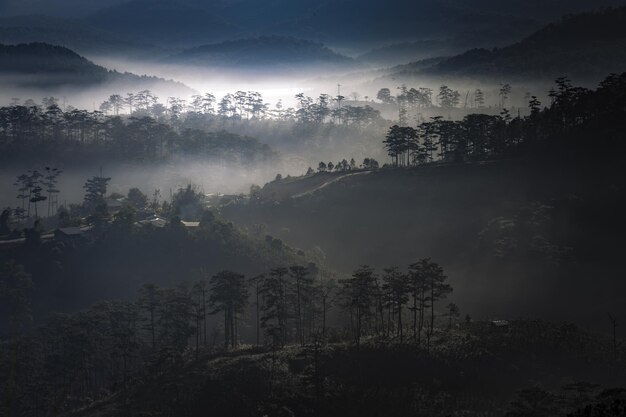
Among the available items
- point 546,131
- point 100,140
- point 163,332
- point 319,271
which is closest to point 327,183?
point 319,271

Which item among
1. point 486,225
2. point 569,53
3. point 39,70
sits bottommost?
point 486,225

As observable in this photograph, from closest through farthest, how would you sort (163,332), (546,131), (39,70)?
(163,332), (546,131), (39,70)

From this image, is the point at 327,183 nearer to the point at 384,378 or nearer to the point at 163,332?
the point at 163,332

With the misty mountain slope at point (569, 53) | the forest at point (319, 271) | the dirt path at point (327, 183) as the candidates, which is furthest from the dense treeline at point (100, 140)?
the misty mountain slope at point (569, 53)

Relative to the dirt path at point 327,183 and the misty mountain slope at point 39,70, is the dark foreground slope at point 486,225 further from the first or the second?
the misty mountain slope at point 39,70

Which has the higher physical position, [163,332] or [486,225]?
[486,225]

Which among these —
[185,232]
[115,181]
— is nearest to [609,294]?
[185,232]

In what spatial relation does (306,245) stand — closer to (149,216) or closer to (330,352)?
(149,216)

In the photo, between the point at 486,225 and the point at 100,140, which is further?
the point at 100,140
